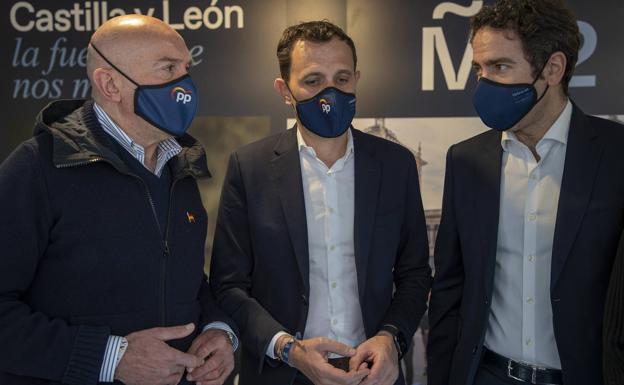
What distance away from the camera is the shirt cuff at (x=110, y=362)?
67.8 inches

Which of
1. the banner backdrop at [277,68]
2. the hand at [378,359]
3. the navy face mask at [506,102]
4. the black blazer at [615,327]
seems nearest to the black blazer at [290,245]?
the hand at [378,359]

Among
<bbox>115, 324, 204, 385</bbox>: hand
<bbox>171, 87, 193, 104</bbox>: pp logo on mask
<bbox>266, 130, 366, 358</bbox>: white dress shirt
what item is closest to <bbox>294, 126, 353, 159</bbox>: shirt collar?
<bbox>266, 130, 366, 358</bbox>: white dress shirt

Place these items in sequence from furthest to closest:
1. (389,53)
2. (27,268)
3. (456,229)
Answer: (389,53), (456,229), (27,268)

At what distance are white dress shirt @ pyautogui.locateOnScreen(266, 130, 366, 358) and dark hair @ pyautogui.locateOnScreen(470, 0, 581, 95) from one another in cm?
83

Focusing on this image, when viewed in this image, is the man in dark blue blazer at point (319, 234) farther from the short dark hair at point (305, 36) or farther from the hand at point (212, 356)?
the hand at point (212, 356)

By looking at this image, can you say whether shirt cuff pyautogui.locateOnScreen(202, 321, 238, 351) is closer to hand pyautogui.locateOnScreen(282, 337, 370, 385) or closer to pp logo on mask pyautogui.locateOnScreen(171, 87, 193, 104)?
hand pyautogui.locateOnScreen(282, 337, 370, 385)

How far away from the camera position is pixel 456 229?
242 cm

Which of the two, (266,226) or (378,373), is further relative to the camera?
(266,226)

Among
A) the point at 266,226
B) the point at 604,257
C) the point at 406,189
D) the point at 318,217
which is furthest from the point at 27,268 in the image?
the point at 604,257

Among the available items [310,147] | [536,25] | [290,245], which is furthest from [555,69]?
[290,245]

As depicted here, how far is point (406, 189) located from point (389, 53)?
157 cm

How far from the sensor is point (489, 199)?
2283mm

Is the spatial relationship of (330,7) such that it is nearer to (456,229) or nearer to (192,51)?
(192,51)

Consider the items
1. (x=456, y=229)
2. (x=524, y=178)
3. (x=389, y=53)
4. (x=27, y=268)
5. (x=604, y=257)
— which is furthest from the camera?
(x=389, y=53)
